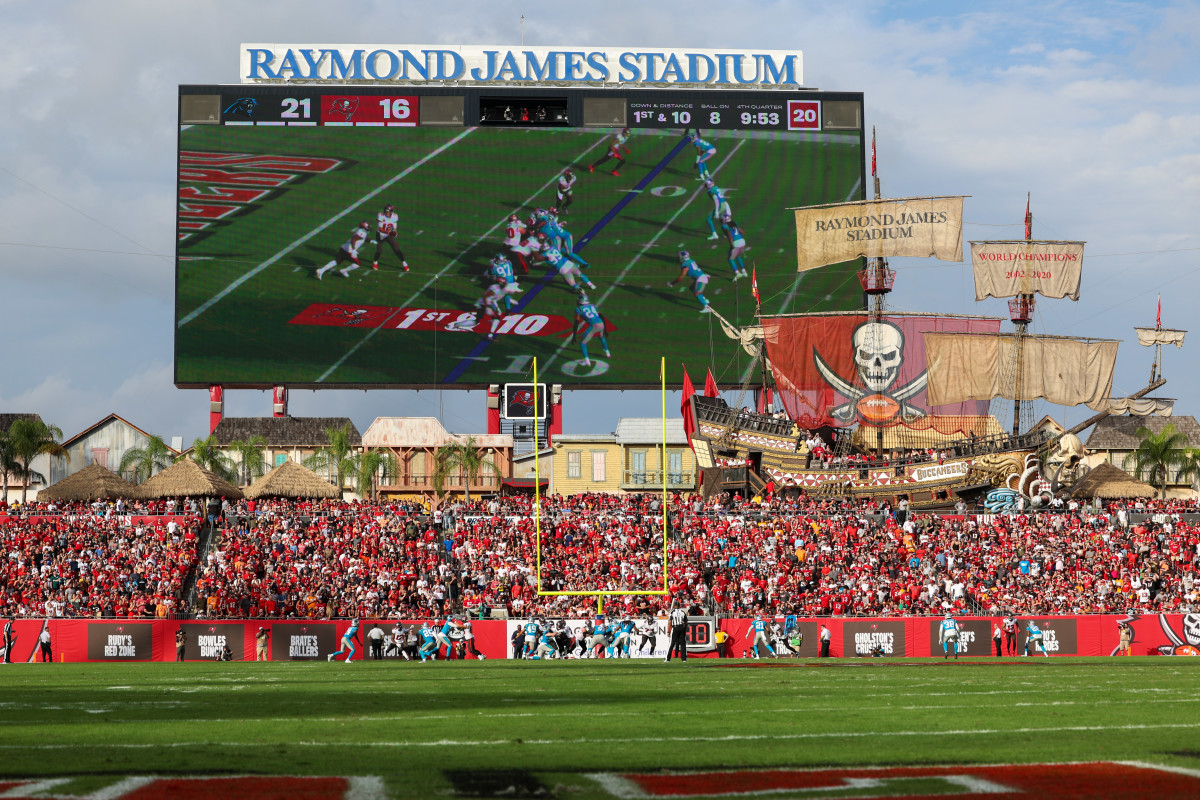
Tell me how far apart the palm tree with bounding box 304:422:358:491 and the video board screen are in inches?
451

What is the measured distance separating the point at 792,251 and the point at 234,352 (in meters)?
25.5

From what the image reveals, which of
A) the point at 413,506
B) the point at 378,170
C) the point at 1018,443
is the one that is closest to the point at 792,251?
the point at 1018,443

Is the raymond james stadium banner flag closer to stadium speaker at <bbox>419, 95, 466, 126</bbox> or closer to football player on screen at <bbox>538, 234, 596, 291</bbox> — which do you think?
football player on screen at <bbox>538, 234, 596, 291</bbox>

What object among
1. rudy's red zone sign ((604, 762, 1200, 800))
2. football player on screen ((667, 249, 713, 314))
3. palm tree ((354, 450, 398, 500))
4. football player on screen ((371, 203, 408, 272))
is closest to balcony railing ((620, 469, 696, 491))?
palm tree ((354, 450, 398, 500))

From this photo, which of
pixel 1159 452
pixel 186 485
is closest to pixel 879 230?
pixel 1159 452

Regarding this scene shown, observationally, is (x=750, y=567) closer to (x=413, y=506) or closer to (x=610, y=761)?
(x=413, y=506)

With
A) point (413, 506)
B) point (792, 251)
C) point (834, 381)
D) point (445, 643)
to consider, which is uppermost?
point (792, 251)

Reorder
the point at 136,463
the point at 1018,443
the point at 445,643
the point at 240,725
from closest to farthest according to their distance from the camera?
the point at 240,725 → the point at 445,643 → the point at 1018,443 → the point at 136,463

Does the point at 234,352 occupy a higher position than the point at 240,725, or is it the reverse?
the point at 234,352

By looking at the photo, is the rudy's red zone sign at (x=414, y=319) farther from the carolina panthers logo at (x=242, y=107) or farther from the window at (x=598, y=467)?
the window at (x=598, y=467)

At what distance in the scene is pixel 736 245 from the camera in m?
60.9

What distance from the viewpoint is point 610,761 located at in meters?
9.25

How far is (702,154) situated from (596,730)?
52034 millimetres

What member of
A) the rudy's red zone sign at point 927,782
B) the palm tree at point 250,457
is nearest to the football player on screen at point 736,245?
the palm tree at point 250,457
